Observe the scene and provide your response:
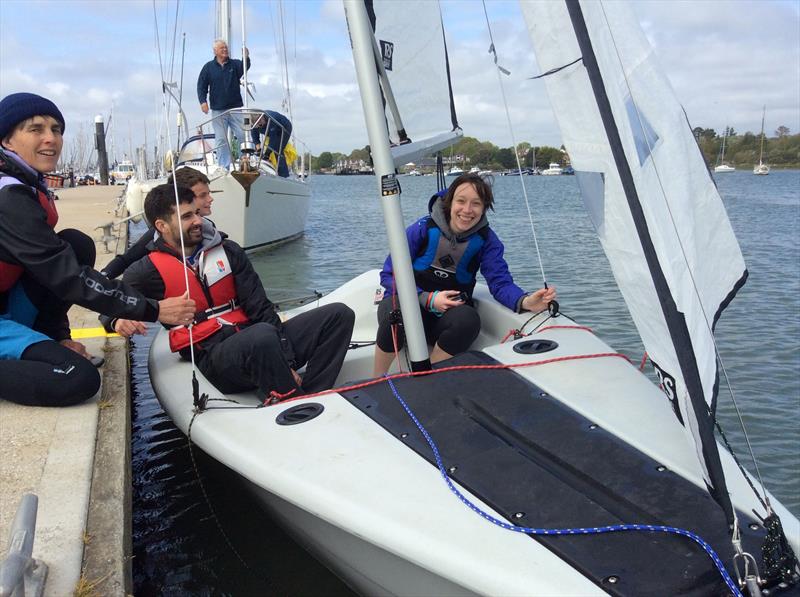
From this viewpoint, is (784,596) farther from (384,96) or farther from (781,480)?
(781,480)

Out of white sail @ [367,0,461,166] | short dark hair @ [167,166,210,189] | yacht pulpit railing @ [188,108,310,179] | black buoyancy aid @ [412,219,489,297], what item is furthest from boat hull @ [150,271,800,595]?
yacht pulpit railing @ [188,108,310,179]

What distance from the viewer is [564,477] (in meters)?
2.01

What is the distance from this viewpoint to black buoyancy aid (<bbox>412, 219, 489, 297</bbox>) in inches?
134

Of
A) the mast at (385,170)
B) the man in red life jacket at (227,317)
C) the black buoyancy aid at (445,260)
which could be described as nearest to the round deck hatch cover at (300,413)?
the man in red life jacket at (227,317)

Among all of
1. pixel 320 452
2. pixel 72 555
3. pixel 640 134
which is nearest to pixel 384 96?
pixel 640 134

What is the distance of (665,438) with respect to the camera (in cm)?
217

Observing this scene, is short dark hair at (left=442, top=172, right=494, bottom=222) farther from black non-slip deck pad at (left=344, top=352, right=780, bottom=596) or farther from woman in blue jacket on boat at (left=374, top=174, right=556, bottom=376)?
black non-slip deck pad at (left=344, top=352, right=780, bottom=596)

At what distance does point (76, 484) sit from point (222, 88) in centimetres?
873

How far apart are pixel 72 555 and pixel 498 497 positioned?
3.77 feet

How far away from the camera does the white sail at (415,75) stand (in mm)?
2848

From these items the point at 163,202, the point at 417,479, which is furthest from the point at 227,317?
the point at 417,479

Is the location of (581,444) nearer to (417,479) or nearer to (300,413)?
(417,479)

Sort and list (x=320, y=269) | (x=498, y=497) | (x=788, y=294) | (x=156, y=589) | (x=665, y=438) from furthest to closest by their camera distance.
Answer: (x=320, y=269), (x=788, y=294), (x=156, y=589), (x=665, y=438), (x=498, y=497)

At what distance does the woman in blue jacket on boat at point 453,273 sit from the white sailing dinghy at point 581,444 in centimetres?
71
